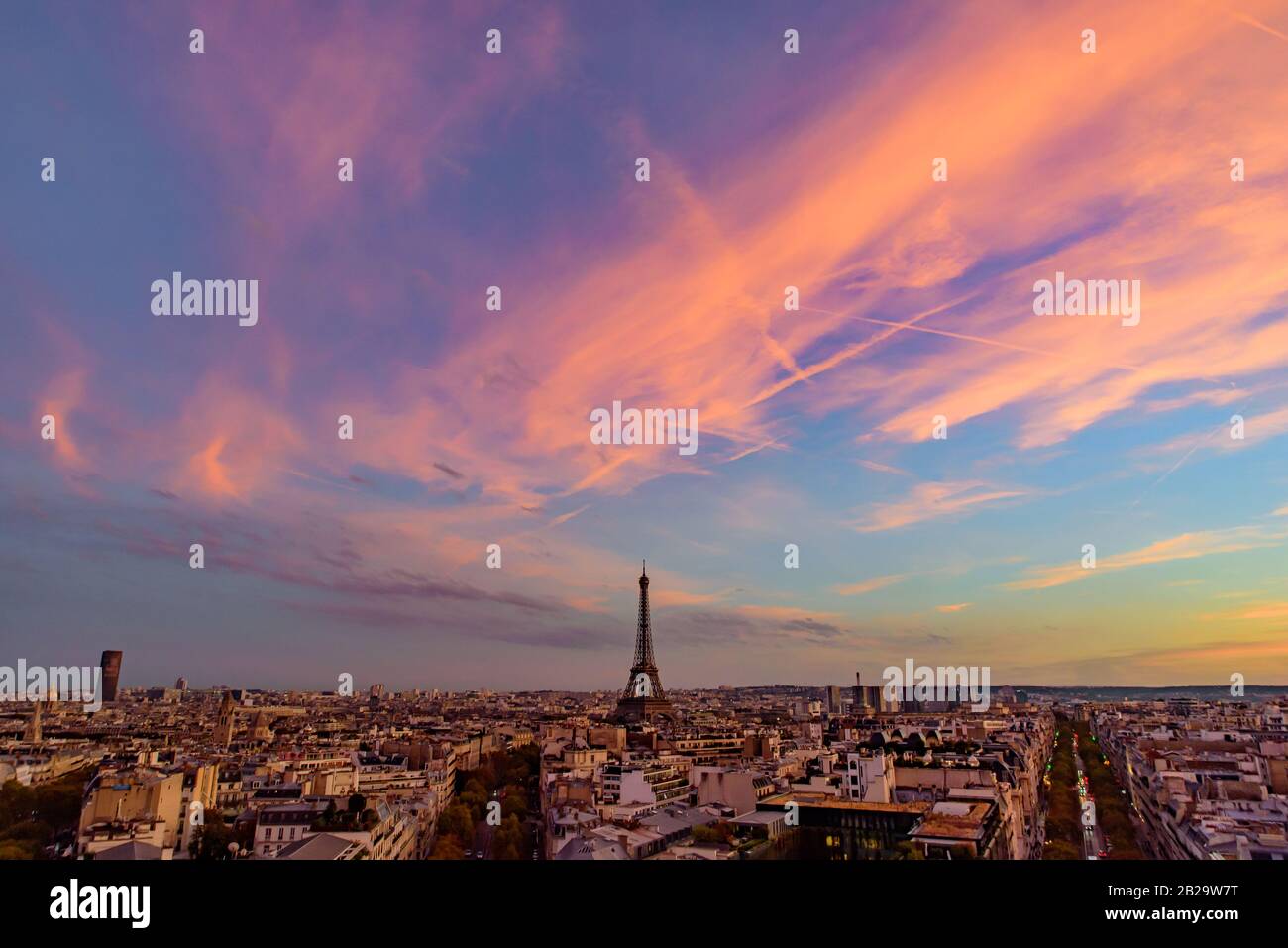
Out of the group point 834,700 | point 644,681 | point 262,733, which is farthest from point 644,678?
point 834,700

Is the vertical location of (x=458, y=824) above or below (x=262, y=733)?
above

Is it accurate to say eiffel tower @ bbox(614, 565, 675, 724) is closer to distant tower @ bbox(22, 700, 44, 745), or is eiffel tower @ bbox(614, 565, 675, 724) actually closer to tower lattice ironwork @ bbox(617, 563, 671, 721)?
tower lattice ironwork @ bbox(617, 563, 671, 721)

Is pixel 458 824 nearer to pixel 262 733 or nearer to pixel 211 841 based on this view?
pixel 211 841

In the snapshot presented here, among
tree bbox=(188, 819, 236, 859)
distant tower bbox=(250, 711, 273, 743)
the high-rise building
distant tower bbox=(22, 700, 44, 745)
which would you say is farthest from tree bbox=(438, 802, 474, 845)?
the high-rise building

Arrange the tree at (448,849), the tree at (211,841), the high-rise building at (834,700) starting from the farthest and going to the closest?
the high-rise building at (834,700)
the tree at (448,849)
the tree at (211,841)

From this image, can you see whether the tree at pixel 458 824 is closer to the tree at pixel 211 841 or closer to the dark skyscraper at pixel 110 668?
the tree at pixel 211 841

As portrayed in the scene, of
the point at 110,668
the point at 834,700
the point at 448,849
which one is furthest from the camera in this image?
the point at 834,700

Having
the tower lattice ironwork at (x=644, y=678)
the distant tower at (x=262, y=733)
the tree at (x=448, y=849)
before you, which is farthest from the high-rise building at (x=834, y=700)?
the tree at (x=448, y=849)

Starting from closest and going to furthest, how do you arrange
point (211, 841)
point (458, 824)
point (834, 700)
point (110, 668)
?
point (211, 841) < point (458, 824) < point (110, 668) < point (834, 700)

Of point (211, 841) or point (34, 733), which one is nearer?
point (211, 841)

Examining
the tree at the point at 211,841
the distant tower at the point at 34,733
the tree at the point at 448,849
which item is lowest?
the distant tower at the point at 34,733
